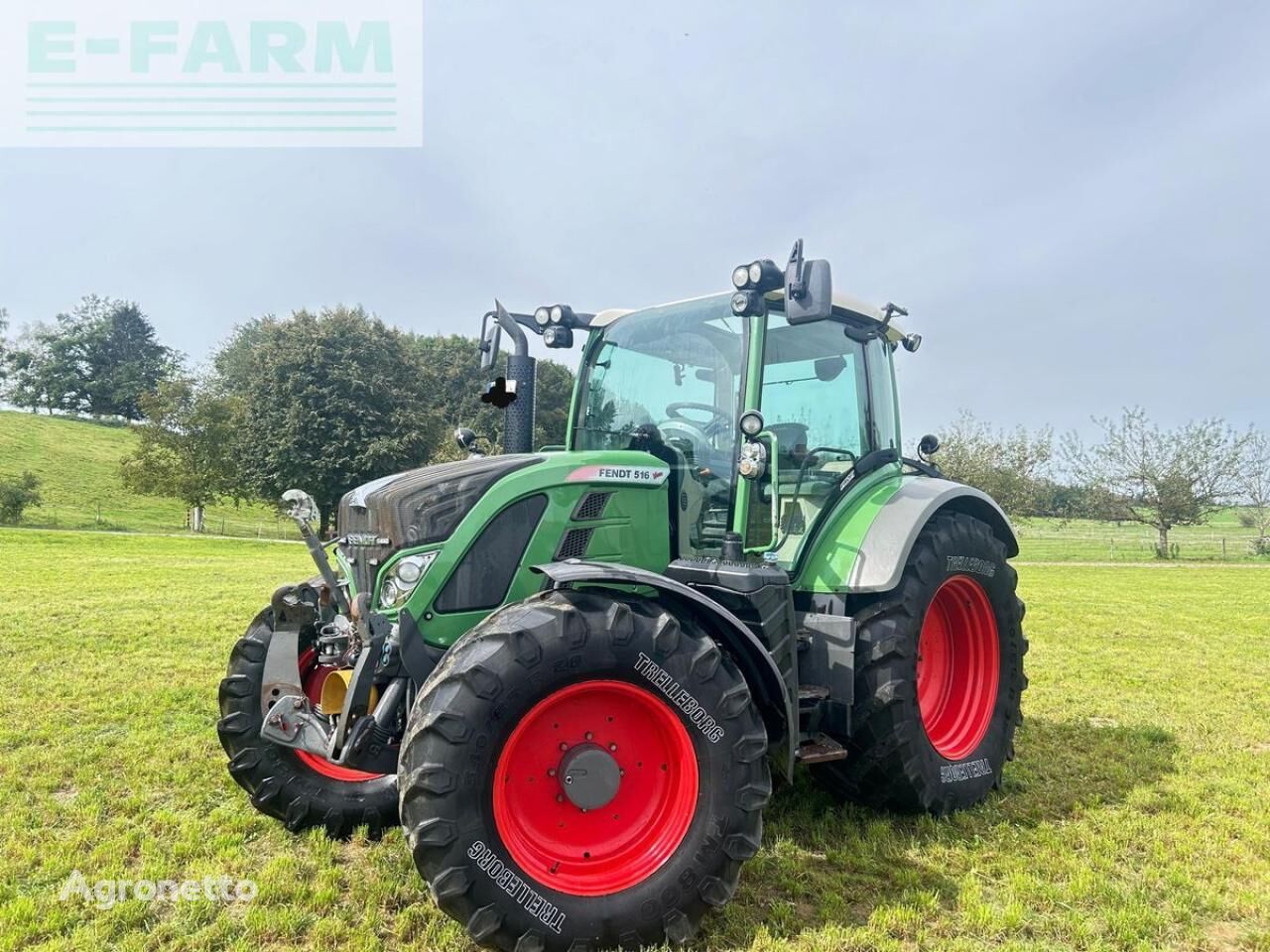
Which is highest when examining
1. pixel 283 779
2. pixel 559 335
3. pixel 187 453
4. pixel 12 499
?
pixel 187 453

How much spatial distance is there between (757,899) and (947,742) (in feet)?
5.85

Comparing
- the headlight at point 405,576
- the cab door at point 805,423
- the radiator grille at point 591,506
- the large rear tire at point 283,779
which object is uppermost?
the cab door at point 805,423

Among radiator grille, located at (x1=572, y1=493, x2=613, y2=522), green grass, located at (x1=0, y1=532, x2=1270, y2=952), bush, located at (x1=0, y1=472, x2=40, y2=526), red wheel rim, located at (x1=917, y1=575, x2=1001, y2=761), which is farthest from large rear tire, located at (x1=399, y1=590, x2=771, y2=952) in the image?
bush, located at (x1=0, y1=472, x2=40, y2=526)

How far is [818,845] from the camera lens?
3.66m

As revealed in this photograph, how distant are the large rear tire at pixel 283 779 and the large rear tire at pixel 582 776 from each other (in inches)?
50.7

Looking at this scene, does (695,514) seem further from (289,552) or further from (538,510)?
(289,552)

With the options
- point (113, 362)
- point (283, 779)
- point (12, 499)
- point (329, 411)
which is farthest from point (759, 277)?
point (113, 362)

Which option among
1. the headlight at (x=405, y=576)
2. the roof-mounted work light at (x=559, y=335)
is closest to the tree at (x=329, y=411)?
the roof-mounted work light at (x=559, y=335)

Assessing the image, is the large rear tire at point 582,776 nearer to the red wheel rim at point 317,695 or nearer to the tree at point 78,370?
the red wheel rim at point 317,695

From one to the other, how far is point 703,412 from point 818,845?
6.97 feet

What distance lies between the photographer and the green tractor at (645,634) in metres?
2.71

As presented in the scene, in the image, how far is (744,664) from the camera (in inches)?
127

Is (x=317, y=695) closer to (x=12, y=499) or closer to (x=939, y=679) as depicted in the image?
(x=939, y=679)

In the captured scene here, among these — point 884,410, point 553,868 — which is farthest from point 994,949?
point 884,410
